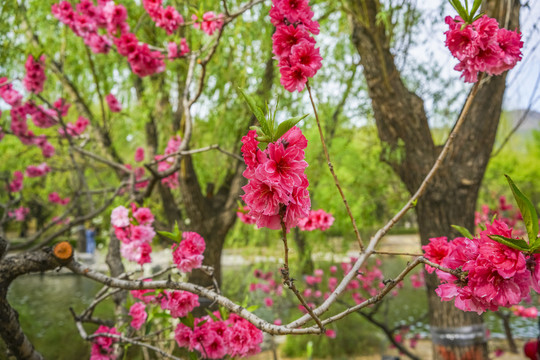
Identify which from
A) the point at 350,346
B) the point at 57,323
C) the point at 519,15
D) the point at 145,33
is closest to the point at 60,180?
the point at 57,323

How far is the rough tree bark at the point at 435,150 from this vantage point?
8.18 feet

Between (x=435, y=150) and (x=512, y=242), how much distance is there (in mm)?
1986

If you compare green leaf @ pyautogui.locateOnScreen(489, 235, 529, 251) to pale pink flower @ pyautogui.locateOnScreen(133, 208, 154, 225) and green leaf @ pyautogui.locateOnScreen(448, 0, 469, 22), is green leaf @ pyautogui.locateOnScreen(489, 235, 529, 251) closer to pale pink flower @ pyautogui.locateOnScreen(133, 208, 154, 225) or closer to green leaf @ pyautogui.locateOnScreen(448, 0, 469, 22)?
green leaf @ pyautogui.locateOnScreen(448, 0, 469, 22)

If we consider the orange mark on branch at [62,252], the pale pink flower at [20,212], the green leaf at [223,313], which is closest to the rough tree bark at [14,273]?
the orange mark on branch at [62,252]

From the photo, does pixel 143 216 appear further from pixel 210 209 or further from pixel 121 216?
pixel 210 209

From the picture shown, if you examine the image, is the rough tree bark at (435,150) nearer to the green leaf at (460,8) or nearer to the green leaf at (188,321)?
Answer: the green leaf at (460,8)

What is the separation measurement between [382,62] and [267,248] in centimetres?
272

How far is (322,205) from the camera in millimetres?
4383

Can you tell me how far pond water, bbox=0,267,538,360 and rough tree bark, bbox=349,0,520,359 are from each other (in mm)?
1549

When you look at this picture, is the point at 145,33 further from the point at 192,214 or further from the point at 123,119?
the point at 192,214

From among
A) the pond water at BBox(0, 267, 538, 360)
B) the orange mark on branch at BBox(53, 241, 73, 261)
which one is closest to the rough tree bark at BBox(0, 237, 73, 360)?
the orange mark on branch at BBox(53, 241, 73, 261)

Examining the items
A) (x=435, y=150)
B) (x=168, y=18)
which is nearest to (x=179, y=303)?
(x=168, y=18)

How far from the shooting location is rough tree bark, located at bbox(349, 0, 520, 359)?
8.18 ft

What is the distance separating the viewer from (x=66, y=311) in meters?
6.90
